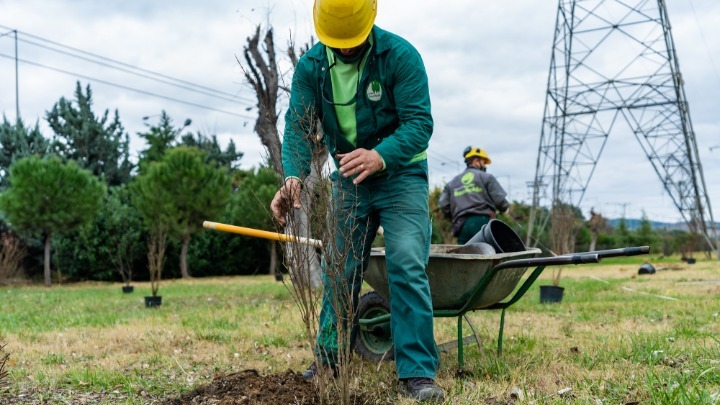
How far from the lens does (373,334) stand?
3637 millimetres

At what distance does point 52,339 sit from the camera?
455cm

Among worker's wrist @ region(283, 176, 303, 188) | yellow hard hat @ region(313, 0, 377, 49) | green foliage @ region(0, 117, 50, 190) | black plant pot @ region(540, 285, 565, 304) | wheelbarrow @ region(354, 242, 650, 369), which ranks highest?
green foliage @ region(0, 117, 50, 190)

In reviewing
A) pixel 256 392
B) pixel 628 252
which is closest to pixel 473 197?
pixel 628 252

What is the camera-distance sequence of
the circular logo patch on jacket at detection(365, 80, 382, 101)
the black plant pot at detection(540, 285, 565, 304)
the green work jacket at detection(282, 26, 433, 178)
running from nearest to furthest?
the green work jacket at detection(282, 26, 433, 178), the circular logo patch on jacket at detection(365, 80, 382, 101), the black plant pot at detection(540, 285, 565, 304)

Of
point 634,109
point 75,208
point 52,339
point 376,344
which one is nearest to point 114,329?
point 52,339

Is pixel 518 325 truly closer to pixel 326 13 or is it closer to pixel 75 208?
pixel 326 13

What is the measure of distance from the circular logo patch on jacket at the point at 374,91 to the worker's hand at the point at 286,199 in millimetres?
509

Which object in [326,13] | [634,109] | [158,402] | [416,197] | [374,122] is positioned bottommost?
[158,402]

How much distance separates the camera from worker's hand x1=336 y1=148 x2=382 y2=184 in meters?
2.34

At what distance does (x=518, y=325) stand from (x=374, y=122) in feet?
8.97

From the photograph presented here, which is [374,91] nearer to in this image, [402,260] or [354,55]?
[354,55]

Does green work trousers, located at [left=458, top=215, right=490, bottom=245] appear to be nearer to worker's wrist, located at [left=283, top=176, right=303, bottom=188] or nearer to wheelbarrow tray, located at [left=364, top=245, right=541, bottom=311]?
wheelbarrow tray, located at [left=364, top=245, right=541, bottom=311]

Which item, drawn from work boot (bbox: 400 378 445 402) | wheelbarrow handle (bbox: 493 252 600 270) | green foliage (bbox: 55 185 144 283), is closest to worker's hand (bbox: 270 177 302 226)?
work boot (bbox: 400 378 445 402)

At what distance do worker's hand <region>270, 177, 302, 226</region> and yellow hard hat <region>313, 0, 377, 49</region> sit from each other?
62cm
